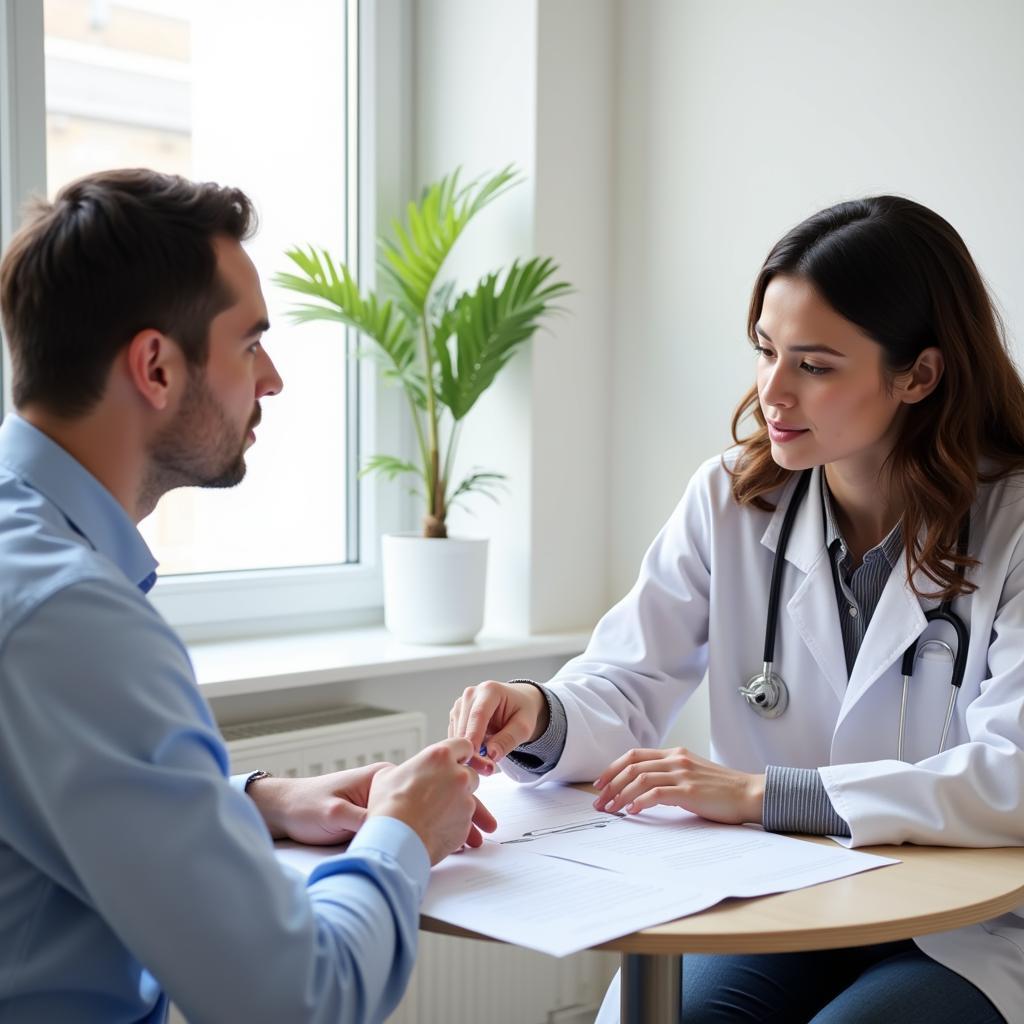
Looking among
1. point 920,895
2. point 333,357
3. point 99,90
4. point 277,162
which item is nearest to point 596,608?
point 333,357

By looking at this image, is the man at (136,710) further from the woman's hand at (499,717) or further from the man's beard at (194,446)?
the woman's hand at (499,717)

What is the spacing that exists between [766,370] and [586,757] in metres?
0.59

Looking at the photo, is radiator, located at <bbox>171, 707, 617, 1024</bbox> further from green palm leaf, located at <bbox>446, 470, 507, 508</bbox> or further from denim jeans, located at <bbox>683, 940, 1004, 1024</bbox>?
denim jeans, located at <bbox>683, 940, 1004, 1024</bbox>

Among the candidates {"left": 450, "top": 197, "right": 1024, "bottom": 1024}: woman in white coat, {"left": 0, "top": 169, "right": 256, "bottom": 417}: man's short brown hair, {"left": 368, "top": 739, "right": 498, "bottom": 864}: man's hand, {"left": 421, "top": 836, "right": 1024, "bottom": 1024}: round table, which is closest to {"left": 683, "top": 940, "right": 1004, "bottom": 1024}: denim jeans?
{"left": 450, "top": 197, "right": 1024, "bottom": 1024}: woman in white coat

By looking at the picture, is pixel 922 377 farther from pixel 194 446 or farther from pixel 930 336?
pixel 194 446

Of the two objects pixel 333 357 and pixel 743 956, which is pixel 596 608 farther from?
pixel 743 956

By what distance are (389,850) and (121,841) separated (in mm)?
284

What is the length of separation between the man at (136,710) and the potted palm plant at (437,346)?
1.37m

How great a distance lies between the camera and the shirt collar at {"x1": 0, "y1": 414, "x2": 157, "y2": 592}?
3.49 feet

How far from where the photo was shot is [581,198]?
2828mm

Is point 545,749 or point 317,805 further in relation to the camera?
point 545,749

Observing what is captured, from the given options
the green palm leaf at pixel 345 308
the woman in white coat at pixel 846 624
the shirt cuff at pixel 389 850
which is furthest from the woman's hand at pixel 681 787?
the green palm leaf at pixel 345 308

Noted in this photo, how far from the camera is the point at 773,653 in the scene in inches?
71.5

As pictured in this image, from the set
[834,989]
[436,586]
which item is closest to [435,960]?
[436,586]
